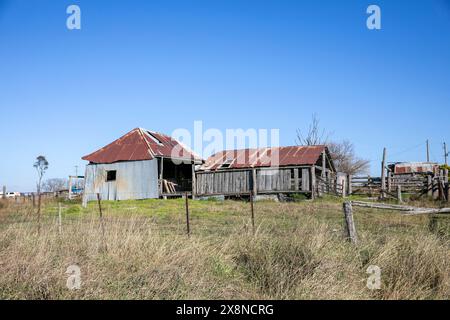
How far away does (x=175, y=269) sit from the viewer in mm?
5309

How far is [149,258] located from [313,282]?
2.37m

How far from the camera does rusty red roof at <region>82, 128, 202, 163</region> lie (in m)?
24.8

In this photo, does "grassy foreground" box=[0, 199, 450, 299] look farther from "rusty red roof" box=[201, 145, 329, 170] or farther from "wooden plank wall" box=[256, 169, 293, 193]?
"rusty red roof" box=[201, 145, 329, 170]

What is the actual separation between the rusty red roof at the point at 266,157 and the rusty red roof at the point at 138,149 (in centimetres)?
161

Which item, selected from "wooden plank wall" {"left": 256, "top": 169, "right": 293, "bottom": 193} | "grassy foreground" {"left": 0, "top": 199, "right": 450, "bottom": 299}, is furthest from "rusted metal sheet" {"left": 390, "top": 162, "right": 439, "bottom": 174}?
"grassy foreground" {"left": 0, "top": 199, "right": 450, "bottom": 299}

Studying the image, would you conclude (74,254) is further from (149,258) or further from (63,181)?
(63,181)

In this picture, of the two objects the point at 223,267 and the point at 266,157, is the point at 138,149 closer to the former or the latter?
the point at 266,157

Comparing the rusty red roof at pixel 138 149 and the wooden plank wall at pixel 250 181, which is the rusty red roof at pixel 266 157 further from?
the rusty red roof at pixel 138 149

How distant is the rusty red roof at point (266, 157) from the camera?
83.1ft

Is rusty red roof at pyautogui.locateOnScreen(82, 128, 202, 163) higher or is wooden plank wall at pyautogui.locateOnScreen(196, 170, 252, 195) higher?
rusty red roof at pyautogui.locateOnScreen(82, 128, 202, 163)

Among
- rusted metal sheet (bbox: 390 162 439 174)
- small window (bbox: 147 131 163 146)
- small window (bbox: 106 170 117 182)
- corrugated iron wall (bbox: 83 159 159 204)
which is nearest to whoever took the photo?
corrugated iron wall (bbox: 83 159 159 204)

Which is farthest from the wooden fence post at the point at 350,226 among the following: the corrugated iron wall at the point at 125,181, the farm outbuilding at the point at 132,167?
the corrugated iron wall at the point at 125,181

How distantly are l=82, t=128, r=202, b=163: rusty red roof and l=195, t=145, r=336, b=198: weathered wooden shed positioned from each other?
6.89 feet
